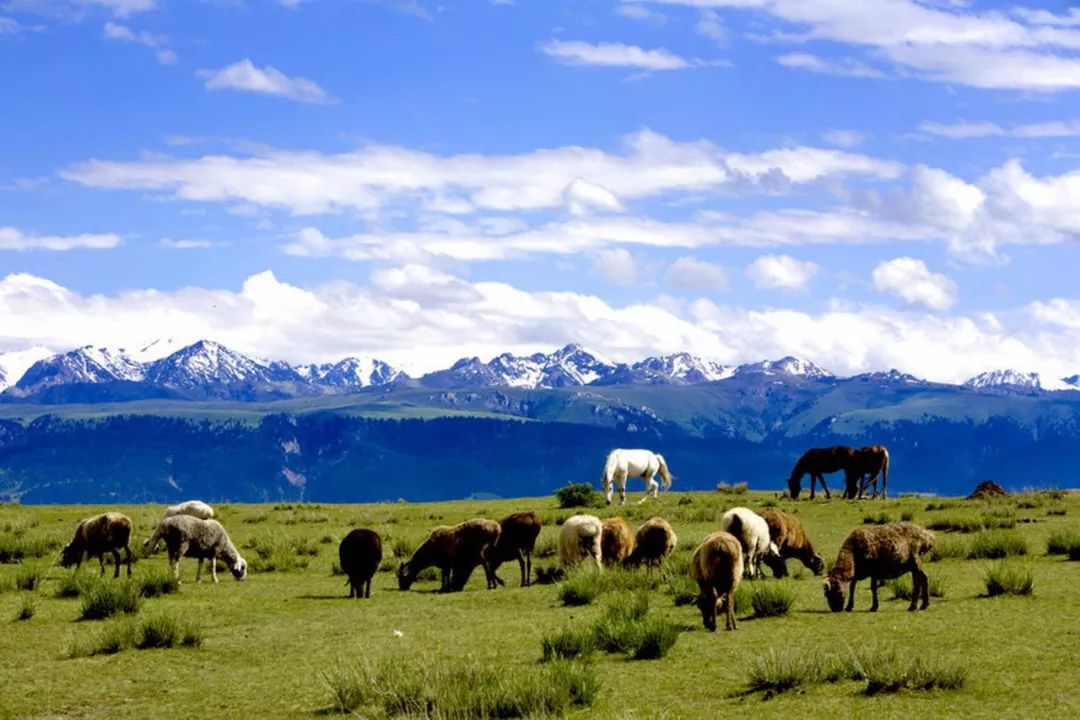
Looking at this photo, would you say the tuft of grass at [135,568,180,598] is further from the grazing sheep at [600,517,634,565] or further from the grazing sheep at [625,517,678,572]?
the grazing sheep at [625,517,678,572]

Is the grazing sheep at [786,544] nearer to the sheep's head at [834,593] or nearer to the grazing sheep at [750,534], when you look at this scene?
the grazing sheep at [750,534]

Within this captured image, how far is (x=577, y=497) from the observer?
51188mm

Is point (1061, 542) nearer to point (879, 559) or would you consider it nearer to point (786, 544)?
point (786, 544)

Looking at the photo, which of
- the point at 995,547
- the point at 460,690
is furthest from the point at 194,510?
the point at 460,690

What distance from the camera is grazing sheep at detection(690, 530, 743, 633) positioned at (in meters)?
19.0

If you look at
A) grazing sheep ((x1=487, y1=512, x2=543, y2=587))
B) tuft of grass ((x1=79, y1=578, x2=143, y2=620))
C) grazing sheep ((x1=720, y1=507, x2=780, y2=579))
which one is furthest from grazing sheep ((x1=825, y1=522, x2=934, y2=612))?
tuft of grass ((x1=79, y1=578, x2=143, y2=620))

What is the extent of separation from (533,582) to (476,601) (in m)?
3.46

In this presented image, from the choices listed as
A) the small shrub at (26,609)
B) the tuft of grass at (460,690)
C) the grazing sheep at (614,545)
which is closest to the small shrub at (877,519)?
the grazing sheep at (614,545)

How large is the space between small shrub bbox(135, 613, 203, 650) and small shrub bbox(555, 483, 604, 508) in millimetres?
31264

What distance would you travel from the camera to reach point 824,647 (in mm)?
17406

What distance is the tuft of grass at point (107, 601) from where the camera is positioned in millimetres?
22469

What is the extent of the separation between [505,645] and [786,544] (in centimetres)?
990

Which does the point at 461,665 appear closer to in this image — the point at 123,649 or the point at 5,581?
the point at 123,649

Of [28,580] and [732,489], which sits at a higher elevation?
[732,489]
